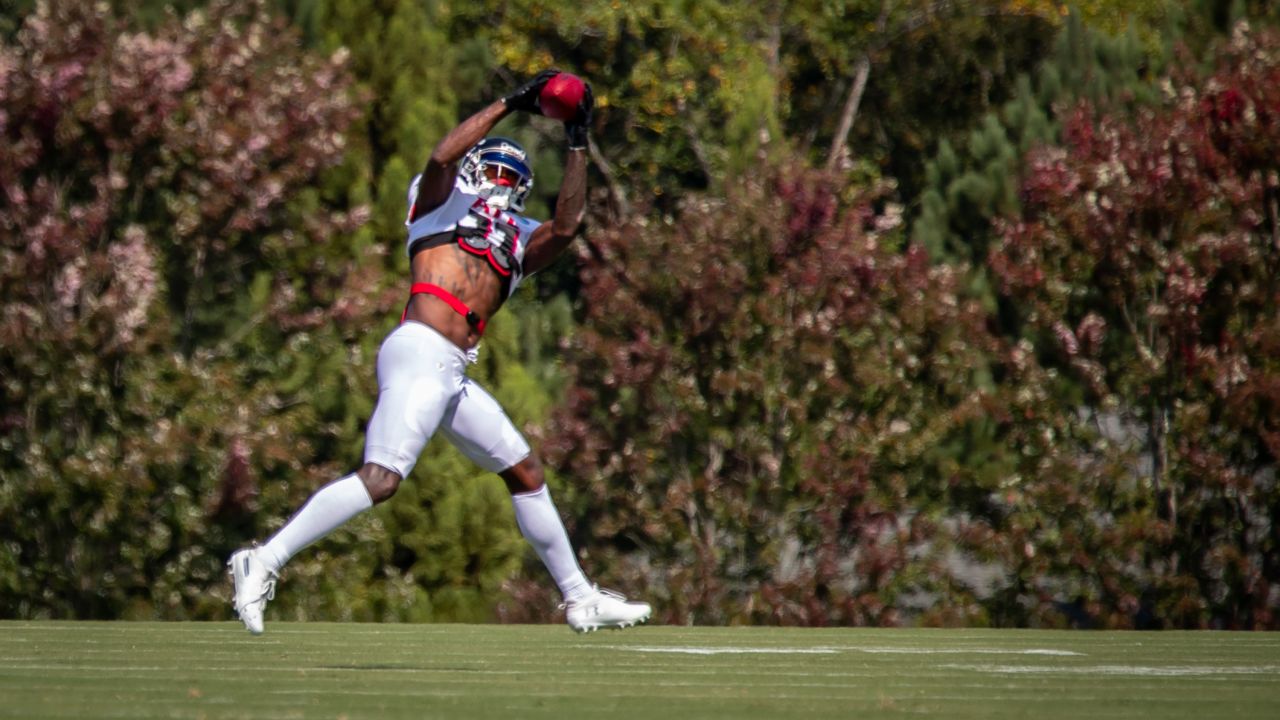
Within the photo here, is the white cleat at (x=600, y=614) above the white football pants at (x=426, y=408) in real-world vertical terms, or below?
below

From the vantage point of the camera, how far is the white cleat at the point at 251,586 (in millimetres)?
7730

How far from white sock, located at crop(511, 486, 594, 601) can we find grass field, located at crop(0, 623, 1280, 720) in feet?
1.12

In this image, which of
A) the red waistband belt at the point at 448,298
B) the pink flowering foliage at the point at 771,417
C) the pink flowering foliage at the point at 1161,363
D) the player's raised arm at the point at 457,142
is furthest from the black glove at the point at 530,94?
the pink flowering foliage at the point at 1161,363

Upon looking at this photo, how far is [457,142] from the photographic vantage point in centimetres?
820

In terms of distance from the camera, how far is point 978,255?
27.1 m

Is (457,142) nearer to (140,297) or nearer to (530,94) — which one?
(530,94)

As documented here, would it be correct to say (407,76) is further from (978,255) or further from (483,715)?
(483,715)

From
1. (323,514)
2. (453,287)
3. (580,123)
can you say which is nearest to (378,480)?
(323,514)

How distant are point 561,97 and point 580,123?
180 mm

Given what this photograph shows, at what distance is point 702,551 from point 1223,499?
3.96m

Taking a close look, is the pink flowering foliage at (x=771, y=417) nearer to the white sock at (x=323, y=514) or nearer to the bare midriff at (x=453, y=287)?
the bare midriff at (x=453, y=287)

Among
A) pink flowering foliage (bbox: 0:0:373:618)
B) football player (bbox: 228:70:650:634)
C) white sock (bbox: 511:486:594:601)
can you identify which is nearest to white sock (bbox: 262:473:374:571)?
football player (bbox: 228:70:650:634)

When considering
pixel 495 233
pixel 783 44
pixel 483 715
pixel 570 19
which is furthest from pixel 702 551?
pixel 783 44

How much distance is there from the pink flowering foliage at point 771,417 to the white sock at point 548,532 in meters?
7.48
